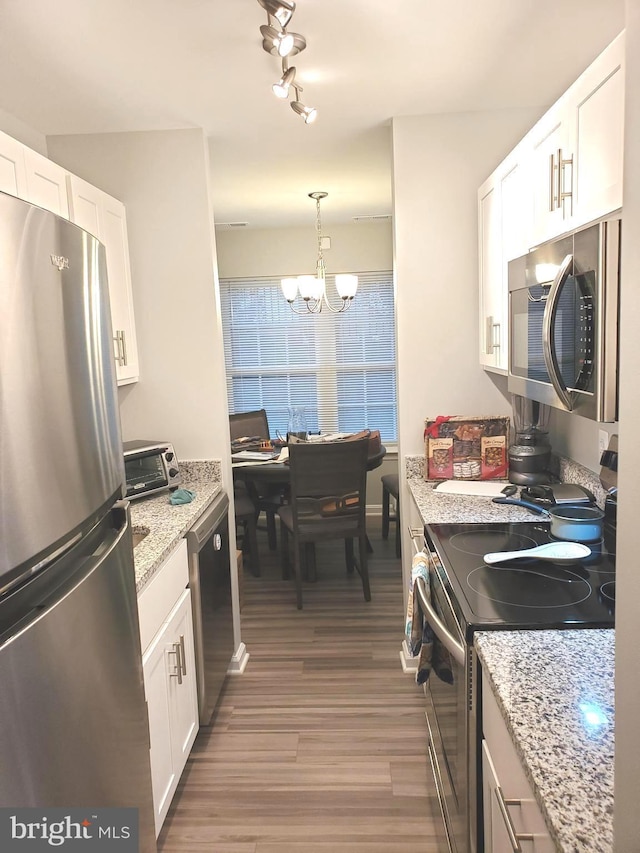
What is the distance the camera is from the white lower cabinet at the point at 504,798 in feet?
3.26

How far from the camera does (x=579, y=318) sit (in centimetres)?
148

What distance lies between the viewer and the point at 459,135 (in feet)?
9.25

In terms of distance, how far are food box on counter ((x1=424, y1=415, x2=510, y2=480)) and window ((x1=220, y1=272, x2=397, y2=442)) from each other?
299 cm

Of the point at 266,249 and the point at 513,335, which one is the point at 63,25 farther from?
the point at 266,249

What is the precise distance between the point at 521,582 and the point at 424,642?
39 cm

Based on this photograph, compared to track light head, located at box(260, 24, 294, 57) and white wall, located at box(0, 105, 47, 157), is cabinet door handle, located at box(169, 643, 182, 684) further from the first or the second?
white wall, located at box(0, 105, 47, 157)

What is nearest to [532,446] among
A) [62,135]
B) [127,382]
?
[127,382]

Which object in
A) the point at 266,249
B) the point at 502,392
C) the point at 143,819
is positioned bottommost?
the point at 143,819

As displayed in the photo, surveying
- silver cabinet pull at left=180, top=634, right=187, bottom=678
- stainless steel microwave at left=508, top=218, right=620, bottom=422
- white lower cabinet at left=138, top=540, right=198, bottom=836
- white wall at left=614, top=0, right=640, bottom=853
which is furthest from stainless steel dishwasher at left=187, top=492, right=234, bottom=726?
white wall at left=614, top=0, right=640, bottom=853

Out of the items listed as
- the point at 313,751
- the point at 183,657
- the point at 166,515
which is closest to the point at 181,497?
the point at 166,515

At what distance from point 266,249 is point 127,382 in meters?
3.18

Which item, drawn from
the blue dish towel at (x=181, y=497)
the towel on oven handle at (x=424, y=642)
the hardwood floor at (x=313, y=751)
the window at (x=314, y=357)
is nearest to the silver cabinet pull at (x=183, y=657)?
the hardwood floor at (x=313, y=751)

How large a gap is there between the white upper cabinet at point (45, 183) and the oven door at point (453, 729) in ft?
5.66

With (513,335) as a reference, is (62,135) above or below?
above
